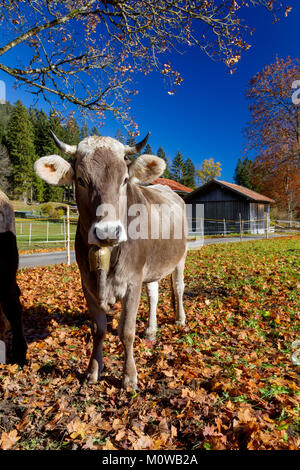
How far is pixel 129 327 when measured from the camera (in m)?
2.85

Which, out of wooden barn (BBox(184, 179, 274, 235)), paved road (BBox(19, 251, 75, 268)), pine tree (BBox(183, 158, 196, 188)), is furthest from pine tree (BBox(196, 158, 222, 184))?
paved road (BBox(19, 251, 75, 268))

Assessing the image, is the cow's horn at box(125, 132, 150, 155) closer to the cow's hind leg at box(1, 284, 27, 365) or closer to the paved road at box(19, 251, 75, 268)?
the cow's hind leg at box(1, 284, 27, 365)

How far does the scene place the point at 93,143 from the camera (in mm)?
2525

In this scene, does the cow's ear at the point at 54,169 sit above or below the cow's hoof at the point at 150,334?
above

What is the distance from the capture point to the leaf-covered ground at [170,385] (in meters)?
2.19

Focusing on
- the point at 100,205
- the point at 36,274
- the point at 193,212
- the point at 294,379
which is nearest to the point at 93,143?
the point at 100,205

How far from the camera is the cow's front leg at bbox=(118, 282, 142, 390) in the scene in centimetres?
283

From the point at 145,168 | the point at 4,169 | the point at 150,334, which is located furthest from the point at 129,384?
the point at 4,169

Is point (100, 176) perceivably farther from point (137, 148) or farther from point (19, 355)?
point (19, 355)

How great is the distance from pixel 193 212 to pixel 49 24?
30123 millimetres

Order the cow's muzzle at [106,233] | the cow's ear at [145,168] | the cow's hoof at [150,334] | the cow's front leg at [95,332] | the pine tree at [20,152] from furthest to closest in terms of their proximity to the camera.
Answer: the pine tree at [20,152] → the cow's hoof at [150,334] → the cow's front leg at [95,332] → the cow's ear at [145,168] → the cow's muzzle at [106,233]

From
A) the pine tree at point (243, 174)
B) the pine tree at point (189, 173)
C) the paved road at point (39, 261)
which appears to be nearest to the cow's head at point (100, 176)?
the paved road at point (39, 261)

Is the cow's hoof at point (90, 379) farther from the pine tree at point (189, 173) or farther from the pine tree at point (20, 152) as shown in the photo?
the pine tree at point (189, 173)

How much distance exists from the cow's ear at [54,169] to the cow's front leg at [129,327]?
1367 mm
